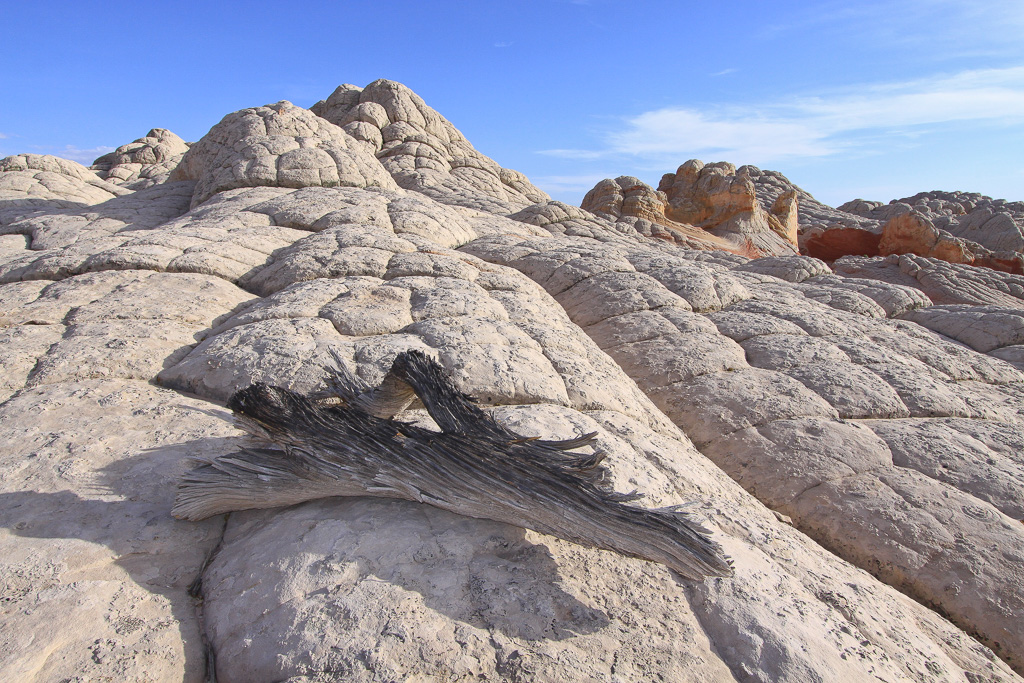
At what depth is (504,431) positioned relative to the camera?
254 centimetres

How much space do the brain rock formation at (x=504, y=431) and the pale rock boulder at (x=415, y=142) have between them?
7.49m

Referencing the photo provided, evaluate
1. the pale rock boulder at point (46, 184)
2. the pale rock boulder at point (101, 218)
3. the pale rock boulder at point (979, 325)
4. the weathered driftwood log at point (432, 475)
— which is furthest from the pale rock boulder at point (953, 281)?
the pale rock boulder at point (46, 184)

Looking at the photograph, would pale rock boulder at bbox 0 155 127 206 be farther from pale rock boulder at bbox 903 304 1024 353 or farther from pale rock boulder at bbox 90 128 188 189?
pale rock boulder at bbox 903 304 1024 353

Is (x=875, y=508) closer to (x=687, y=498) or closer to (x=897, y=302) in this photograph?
(x=687, y=498)

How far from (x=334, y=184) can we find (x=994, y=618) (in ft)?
33.8

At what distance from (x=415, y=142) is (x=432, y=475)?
17.0m

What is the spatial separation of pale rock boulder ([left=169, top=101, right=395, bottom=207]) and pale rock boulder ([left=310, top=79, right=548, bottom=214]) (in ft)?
12.6

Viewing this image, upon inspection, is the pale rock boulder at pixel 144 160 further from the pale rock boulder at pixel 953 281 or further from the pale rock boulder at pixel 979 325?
the pale rock boulder at pixel 953 281

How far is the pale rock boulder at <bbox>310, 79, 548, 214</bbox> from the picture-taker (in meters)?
16.3

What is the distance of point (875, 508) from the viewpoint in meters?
3.80

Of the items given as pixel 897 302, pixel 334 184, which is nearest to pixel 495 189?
pixel 334 184

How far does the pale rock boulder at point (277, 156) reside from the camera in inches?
393

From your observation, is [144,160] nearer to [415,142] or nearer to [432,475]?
[415,142]

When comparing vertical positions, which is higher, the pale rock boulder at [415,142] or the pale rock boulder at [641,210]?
the pale rock boulder at [415,142]
